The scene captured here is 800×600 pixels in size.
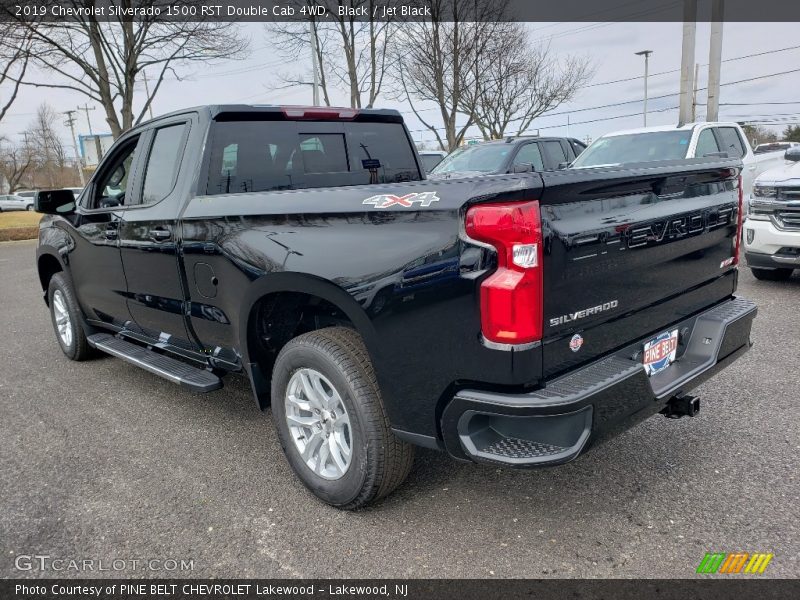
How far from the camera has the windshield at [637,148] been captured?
29.8 feet

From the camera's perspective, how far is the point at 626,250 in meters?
2.47

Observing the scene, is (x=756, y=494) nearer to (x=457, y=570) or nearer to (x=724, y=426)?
(x=724, y=426)

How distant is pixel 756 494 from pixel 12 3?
18700 mm

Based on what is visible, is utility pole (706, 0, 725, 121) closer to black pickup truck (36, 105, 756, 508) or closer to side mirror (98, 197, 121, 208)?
black pickup truck (36, 105, 756, 508)

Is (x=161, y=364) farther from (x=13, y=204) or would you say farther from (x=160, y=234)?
(x=13, y=204)

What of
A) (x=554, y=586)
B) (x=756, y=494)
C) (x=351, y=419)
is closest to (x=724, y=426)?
(x=756, y=494)

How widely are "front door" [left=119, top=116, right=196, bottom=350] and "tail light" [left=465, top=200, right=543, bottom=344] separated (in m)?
2.04

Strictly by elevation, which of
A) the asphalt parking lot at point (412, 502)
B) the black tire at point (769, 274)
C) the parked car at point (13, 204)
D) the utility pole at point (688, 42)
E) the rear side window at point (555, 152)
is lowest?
the parked car at point (13, 204)

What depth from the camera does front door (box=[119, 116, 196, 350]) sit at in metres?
3.56

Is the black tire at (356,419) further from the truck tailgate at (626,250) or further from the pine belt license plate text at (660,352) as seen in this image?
the pine belt license plate text at (660,352)

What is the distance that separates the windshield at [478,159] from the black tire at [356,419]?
29.2 ft

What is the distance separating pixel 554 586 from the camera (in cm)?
230

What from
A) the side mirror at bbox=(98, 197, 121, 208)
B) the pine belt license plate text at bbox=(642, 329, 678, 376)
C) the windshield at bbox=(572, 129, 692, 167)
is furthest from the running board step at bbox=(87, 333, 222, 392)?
the windshield at bbox=(572, 129, 692, 167)

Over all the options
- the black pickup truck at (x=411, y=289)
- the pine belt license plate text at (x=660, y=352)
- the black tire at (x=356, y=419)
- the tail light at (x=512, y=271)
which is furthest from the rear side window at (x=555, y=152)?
the tail light at (x=512, y=271)
